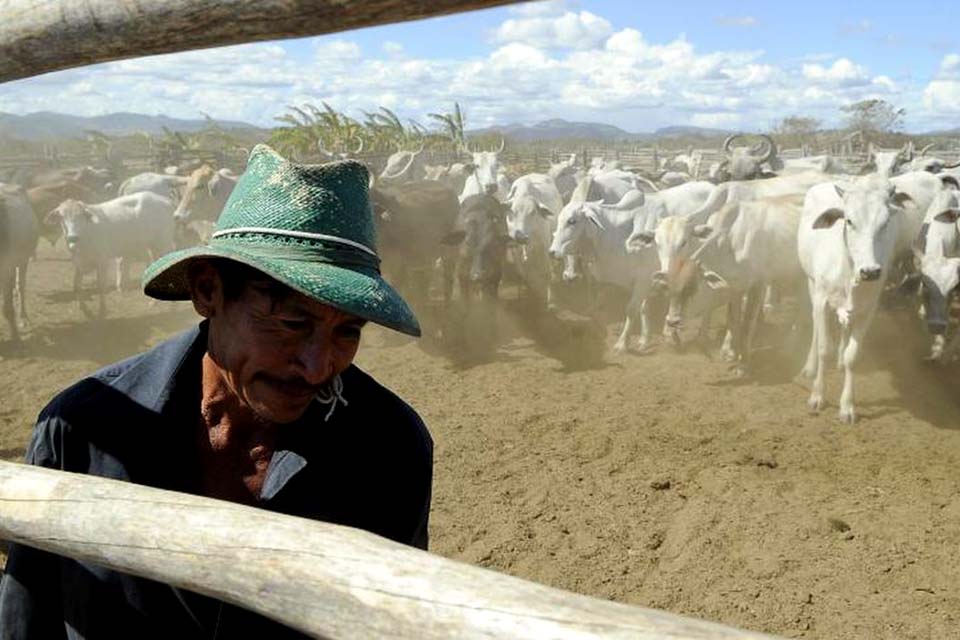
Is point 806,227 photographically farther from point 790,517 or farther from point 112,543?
point 112,543

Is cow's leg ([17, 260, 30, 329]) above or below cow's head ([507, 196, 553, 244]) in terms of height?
below

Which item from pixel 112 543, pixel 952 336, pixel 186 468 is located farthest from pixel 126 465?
pixel 952 336

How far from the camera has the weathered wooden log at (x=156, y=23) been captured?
129 centimetres

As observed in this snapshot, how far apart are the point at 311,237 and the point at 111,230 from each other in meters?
11.4

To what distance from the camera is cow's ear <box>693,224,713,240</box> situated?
9328mm

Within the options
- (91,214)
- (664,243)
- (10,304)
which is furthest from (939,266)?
(10,304)

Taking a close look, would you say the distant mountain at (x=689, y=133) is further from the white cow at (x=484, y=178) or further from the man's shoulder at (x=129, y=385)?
the man's shoulder at (x=129, y=385)

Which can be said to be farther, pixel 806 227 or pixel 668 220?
pixel 668 220

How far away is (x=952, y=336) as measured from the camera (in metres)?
9.67

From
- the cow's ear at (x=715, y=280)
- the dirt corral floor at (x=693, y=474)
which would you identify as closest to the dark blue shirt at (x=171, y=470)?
the dirt corral floor at (x=693, y=474)

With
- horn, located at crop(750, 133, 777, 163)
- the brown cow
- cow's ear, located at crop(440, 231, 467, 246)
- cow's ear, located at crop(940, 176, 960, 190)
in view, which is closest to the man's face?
cow's ear, located at crop(440, 231, 467, 246)

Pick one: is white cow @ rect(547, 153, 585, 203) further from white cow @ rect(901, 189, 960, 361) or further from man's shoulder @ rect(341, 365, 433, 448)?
man's shoulder @ rect(341, 365, 433, 448)

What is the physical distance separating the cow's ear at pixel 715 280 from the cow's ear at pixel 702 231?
41 cm

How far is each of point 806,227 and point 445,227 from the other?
5550mm
